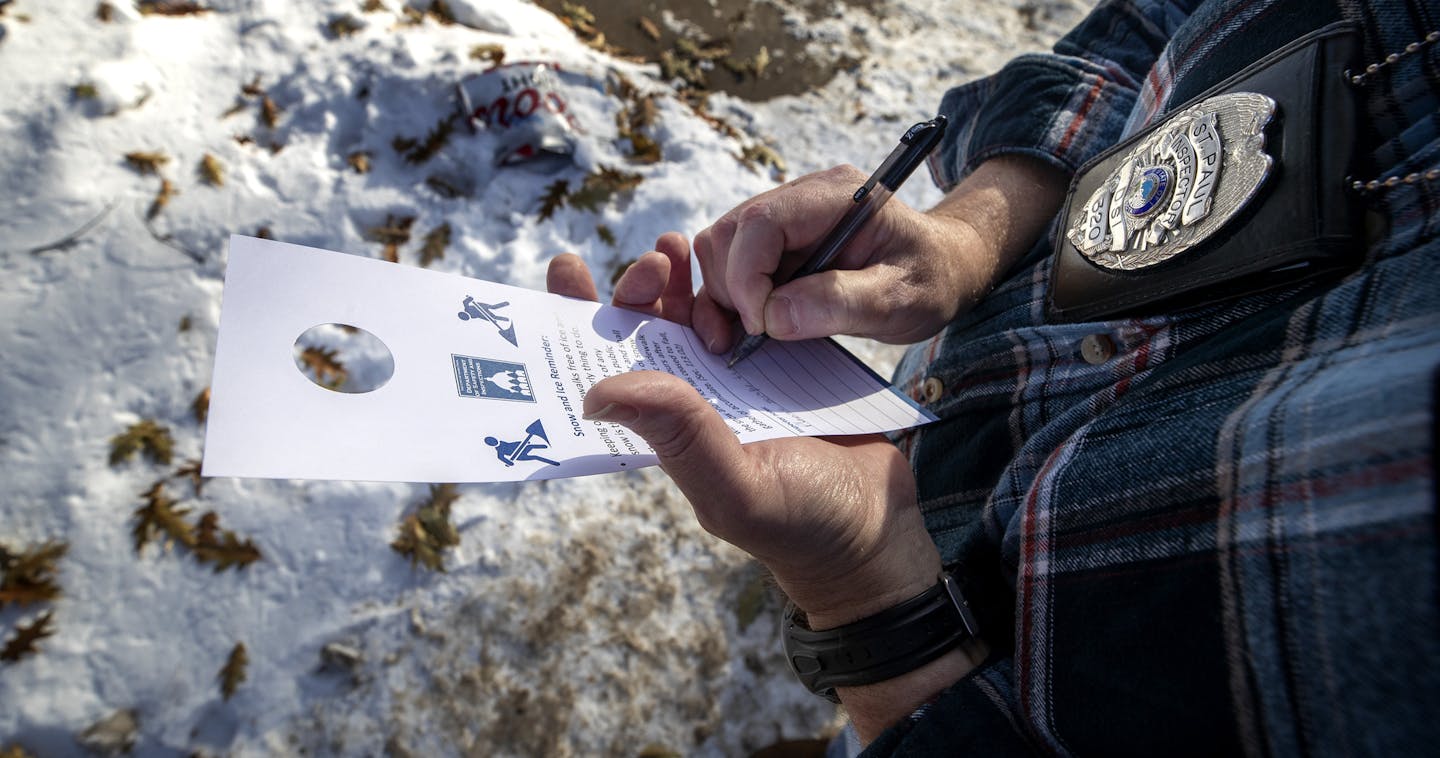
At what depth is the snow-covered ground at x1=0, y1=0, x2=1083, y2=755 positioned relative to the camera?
1.79 m

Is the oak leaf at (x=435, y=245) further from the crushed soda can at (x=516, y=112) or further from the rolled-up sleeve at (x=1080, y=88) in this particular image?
the rolled-up sleeve at (x=1080, y=88)

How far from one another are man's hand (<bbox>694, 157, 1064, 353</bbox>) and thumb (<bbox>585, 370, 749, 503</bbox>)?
1.20 ft

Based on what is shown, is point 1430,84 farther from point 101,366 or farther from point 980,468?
point 101,366

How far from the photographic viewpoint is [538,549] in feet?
6.69

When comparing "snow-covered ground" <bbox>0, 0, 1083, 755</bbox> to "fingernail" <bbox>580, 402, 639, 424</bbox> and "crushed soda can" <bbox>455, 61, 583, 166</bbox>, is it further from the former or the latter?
"fingernail" <bbox>580, 402, 639, 424</bbox>

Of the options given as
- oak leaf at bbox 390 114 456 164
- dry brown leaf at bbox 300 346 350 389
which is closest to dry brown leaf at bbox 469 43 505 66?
oak leaf at bbox 390 114 456 164

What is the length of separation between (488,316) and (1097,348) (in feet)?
3.19

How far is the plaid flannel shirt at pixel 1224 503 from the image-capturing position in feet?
1.69

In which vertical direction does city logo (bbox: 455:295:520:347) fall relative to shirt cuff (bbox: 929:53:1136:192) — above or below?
below

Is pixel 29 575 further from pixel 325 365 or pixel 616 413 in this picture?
pixel 616 413

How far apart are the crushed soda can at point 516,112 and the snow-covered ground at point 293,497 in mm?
70

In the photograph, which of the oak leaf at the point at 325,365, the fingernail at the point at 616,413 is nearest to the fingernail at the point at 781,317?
the fingernail at the point at 616,413

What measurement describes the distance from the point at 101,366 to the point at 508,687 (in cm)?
156

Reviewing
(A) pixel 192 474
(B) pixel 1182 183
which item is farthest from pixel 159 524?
(B) pixel 1182 183
